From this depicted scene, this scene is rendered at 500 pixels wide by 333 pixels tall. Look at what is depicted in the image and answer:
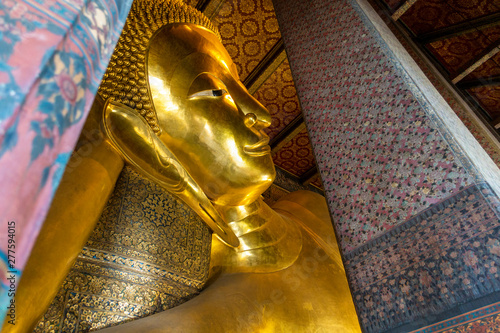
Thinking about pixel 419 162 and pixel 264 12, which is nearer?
pixel 419 162

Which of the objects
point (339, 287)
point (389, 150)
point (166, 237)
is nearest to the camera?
point (389, 150)

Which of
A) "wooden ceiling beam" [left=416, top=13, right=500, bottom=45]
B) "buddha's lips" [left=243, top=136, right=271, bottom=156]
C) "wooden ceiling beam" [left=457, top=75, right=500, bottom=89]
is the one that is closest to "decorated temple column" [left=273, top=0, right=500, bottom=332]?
"buddha's lips" [left=243, top=136, right=271, bottom=156]

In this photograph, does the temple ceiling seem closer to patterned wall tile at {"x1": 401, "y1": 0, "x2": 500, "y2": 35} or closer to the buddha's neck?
patterned wall tile at {"x1": 401, "y1": 0, "x2": 500, "y2": 35}

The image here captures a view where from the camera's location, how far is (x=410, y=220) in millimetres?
962

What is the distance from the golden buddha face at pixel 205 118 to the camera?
1.57 m

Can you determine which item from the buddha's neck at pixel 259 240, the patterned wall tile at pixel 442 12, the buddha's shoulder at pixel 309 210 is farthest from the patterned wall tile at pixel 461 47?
the buddha's neck at pixel 259 240

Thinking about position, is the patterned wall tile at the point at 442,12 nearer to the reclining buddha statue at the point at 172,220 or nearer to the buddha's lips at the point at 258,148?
the reclining buddha statue at the point at 172,220

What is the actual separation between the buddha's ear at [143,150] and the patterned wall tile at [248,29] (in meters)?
1.66

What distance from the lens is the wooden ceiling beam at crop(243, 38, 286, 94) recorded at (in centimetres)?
295

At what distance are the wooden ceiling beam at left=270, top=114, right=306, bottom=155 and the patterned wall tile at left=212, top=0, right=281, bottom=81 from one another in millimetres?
797

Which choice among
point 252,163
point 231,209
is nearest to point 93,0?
point 252,163

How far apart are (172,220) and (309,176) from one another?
9.32 ft

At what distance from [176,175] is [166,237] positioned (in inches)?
12.0

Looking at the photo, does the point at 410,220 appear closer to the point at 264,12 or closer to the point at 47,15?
the point at 47,15
